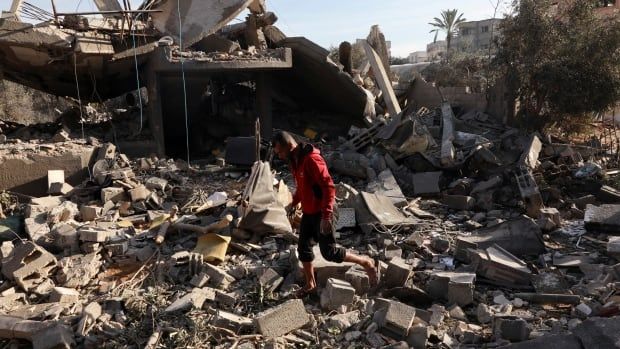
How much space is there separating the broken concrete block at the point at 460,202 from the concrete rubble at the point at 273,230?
1.3 inches

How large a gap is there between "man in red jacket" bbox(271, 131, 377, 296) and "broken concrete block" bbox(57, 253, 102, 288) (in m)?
2.54

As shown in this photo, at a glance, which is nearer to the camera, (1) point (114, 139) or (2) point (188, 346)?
(2) point (188, 346)

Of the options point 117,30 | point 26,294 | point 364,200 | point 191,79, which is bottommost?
point 26,294

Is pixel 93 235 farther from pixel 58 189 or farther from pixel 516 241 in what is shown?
pixel 516 241

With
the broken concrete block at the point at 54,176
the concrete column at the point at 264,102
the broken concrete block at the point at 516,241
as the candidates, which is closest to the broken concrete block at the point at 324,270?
the broken concrete block at the point at 516,241

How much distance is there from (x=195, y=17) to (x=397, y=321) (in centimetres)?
1037

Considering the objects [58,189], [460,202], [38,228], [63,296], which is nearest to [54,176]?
[58,189]

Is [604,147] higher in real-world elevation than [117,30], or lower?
lower

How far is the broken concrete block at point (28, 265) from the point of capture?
17.1 ft

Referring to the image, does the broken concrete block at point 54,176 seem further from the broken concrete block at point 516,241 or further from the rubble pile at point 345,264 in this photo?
the broken concrete block at point 516,241

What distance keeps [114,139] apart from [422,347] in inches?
393

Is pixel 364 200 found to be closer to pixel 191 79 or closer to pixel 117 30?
pixel 117 30

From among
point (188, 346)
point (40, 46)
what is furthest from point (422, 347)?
point (40, 46)

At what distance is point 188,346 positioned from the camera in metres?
3.83
